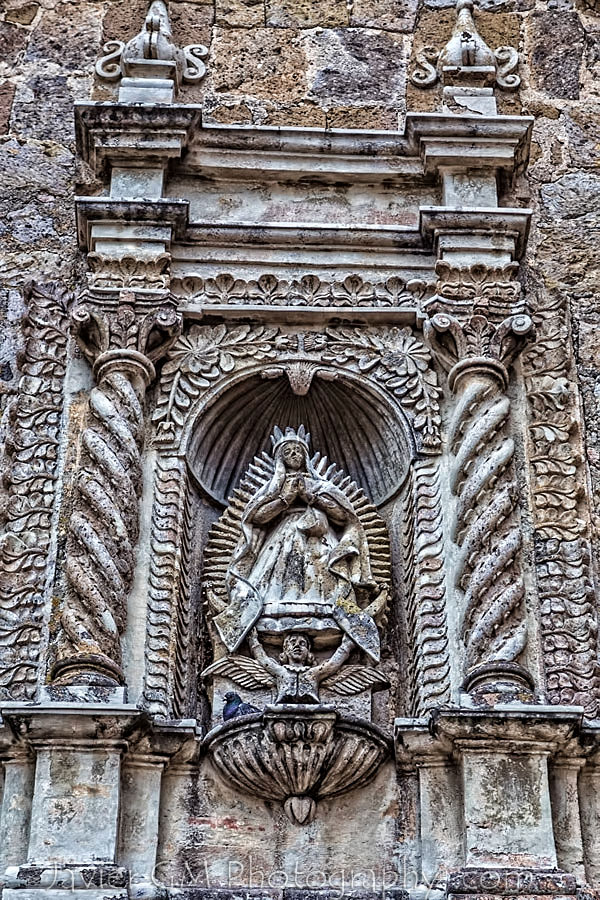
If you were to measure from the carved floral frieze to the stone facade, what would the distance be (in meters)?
0.01

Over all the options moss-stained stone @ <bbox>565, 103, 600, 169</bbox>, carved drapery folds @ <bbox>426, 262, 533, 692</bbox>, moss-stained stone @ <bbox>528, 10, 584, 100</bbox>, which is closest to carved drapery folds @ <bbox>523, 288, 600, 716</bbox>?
carved drapery folds @ <bbox>426, 262, 533, 692</bbox>

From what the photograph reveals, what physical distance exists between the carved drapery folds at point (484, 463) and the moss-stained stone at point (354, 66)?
1283 mm

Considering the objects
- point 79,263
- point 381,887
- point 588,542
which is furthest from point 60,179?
point 381,887

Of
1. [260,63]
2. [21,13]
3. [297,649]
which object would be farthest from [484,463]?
[21,13]

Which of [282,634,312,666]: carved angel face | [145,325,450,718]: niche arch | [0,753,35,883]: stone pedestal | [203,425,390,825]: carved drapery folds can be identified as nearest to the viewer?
[0,753,35,883]: stone pedestal

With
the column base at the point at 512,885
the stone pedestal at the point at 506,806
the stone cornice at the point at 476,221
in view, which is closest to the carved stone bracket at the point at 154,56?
the stone cornice at the point at 476,221

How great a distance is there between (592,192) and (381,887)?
342 centimetres

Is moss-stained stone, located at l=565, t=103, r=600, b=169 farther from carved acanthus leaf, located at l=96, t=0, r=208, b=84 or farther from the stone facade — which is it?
carved acanthus leaf, located at l=96, t=0, r=208, b=84

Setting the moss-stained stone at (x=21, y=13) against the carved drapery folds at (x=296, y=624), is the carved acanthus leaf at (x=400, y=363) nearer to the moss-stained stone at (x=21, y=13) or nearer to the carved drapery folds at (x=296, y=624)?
the carved drapery folds at (x=296, y=624)

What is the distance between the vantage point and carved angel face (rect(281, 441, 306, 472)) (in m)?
6.76

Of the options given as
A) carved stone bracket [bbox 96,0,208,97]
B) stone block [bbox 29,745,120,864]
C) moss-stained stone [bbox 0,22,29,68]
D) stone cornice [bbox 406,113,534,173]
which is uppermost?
moss-stained stone [bbox 0,22,29,68]

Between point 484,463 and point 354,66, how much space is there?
2.41m

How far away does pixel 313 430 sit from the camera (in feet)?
23.8

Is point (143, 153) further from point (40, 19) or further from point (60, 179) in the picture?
point (40, 19)
